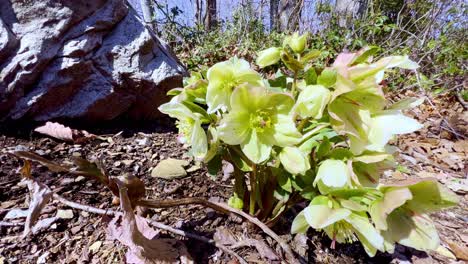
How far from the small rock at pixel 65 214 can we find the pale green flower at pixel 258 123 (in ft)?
2.26

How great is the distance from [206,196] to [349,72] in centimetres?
75

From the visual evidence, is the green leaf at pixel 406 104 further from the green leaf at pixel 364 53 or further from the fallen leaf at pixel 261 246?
the fallen leaf at pixel 261 246

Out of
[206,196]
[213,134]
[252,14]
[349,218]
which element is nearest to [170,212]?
[206,196]

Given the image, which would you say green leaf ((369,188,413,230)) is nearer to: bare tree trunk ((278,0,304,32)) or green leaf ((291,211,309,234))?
green leaf ((291,211,309,234))

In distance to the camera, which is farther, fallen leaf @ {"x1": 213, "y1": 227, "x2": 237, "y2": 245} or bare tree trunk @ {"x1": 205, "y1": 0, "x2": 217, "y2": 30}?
bare tree trunk @ {"x1": 205, "y1": 0, "x2": 217, "y2": 30}

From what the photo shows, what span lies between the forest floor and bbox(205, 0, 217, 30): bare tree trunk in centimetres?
393

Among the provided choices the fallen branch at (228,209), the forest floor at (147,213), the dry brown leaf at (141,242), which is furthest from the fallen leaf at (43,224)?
the fallen branch at (228,209)

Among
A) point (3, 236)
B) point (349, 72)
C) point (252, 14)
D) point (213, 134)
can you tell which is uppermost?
point (349, 72)

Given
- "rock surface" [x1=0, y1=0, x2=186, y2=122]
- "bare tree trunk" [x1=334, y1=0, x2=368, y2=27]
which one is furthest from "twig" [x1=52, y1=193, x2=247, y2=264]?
"bare tree trunk" [x1=334, y1=0, x2=368, y2=27]

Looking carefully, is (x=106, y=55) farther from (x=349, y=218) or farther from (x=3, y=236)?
(x=349, y=218)

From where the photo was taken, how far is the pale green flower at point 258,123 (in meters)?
0.66

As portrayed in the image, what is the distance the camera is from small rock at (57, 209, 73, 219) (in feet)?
3.39

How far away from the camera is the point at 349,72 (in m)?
0.63

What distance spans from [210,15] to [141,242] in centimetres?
515
